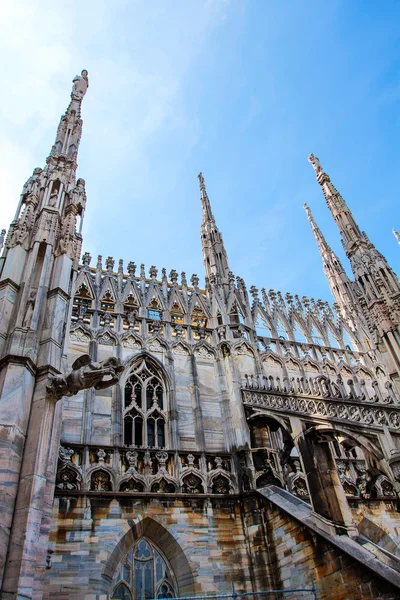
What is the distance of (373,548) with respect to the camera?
8.03 meters

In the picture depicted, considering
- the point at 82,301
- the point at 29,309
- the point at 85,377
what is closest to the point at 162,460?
the point at 85,377

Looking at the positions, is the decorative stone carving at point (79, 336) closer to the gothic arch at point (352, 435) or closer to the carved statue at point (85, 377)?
the carved statue at point (85, 377)

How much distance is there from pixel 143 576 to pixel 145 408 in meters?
4.15

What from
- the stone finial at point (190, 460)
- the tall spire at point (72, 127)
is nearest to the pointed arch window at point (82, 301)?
the tall spire at point (72, 127)

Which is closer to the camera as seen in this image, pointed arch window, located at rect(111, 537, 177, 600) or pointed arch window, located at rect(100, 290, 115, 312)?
pointed arch window, located at rect(111, 537, 177, 600)

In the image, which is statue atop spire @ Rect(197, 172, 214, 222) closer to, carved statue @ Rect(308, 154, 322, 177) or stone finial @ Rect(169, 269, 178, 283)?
stone finial @ Rect(169, 269, 178, 283)

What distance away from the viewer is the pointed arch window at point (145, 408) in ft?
40.2

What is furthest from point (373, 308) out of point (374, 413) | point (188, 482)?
point (188, 482)

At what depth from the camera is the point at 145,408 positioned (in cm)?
1273

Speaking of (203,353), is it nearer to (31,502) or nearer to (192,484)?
(192,484)

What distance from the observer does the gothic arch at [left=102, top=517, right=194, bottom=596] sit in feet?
31.4

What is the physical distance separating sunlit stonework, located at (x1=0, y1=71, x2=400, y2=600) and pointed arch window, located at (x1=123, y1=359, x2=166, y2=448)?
0.15 feet

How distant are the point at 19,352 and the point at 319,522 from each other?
6.43 metres

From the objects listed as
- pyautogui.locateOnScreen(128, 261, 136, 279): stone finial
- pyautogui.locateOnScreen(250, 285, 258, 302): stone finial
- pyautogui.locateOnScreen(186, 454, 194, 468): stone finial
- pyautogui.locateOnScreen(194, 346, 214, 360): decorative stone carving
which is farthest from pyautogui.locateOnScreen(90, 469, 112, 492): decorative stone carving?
pyautogui.locateOnScreen(250, 285, 258, 302): stone finial
